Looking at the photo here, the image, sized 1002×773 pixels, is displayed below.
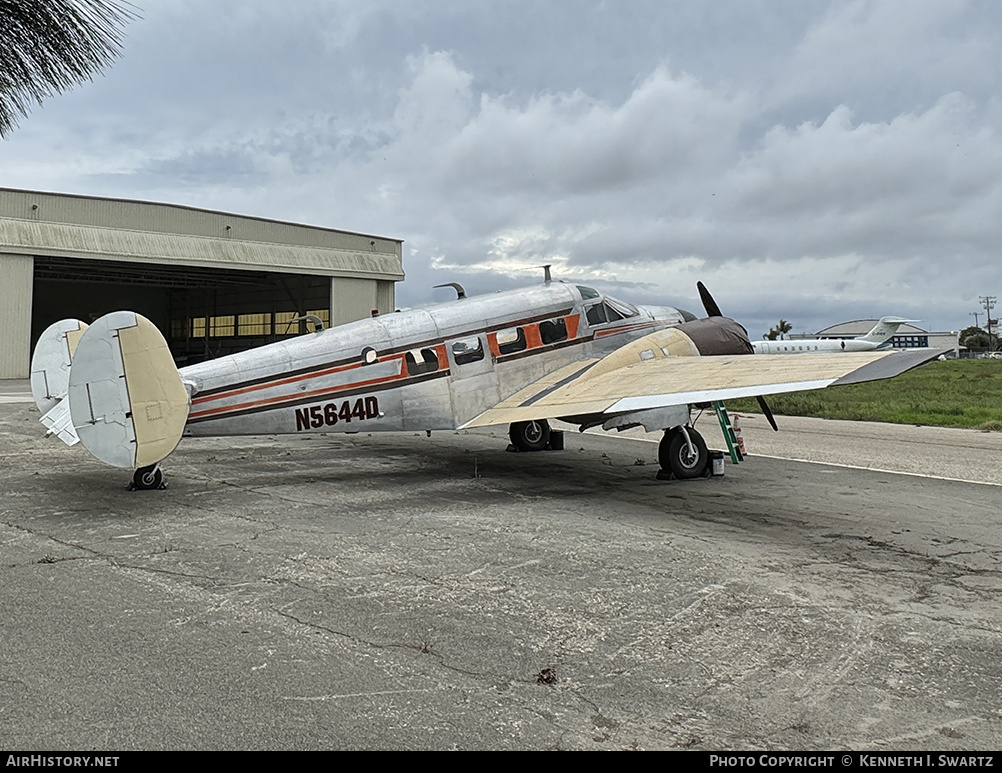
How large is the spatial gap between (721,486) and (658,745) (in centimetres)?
806

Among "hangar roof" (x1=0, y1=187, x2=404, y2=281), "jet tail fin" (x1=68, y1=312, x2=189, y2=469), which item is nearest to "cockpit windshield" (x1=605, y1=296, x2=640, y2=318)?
"jet tail fin" (x1=68, y1=312, x2=189, y2=469)

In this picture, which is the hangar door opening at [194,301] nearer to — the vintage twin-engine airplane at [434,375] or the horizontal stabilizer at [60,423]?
the horizontal stabilizer at [60,423]

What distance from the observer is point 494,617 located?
525cm

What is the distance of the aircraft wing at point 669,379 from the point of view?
8844 mm

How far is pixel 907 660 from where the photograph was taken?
4531 millimetres

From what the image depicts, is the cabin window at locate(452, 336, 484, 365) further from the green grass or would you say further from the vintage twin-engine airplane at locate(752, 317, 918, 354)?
the vintage twin-engine airplane at locate(752, 317, 918, 354)

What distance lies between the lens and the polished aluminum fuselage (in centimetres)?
1038

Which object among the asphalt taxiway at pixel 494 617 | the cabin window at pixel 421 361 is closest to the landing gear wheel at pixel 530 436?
the cabin window at pixel 421 361

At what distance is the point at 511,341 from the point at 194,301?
53.8m

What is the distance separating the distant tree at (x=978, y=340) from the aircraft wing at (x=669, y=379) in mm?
147395

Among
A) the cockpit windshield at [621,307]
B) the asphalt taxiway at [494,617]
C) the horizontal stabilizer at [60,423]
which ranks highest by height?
the cockpit windshield at [621,307]

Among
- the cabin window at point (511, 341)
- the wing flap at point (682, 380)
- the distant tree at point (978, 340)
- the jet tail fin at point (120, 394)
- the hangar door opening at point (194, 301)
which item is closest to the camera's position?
the jet tail fin at point (120, 394)

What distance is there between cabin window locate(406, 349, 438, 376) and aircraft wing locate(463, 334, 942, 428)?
1054 millimetres
